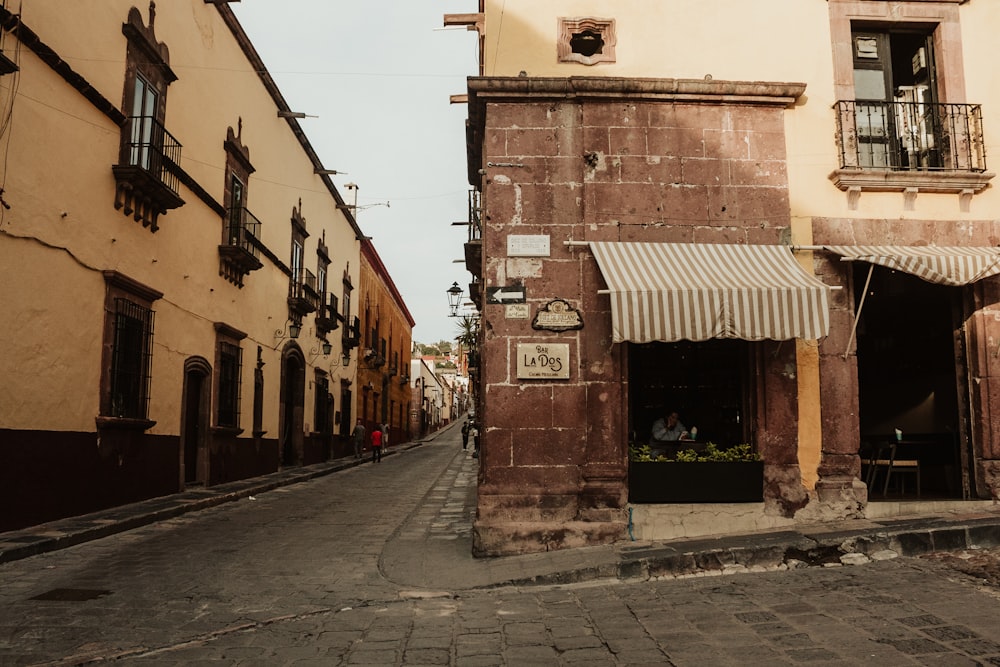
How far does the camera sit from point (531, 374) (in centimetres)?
777

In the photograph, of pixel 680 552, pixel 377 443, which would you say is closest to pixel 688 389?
pixel 680 552

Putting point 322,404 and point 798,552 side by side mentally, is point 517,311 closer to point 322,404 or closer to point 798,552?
point 798,552

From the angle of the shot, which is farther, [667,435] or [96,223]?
[96,223]

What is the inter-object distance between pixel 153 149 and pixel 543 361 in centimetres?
724

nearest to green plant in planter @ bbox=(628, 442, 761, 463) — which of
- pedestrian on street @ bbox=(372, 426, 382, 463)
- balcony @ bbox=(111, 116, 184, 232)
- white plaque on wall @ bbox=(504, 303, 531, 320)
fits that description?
white plaque on wall @ bbox=(504, 303, 531, 320)

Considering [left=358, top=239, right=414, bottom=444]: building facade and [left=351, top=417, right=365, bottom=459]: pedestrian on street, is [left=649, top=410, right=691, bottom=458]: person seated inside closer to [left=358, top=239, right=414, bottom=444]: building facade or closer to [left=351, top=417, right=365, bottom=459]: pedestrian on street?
[left=351, top=417, right=365, bottom=459]: pedestrian on street

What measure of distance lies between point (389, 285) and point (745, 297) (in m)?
31.6

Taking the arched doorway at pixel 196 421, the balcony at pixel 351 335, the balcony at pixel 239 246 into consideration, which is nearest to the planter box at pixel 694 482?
the arched doorway at pixel 196 421

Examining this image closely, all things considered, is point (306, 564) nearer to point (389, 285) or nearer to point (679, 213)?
point (679, 213)

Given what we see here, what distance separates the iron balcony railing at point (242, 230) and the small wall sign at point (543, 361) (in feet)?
29.3

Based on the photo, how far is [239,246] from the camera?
15.0 meters

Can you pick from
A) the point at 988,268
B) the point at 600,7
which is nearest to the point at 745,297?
the point at 988,268

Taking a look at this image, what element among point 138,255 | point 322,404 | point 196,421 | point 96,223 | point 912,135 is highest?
point 912,135

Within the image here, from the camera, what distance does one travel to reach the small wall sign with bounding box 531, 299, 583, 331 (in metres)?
7.83
